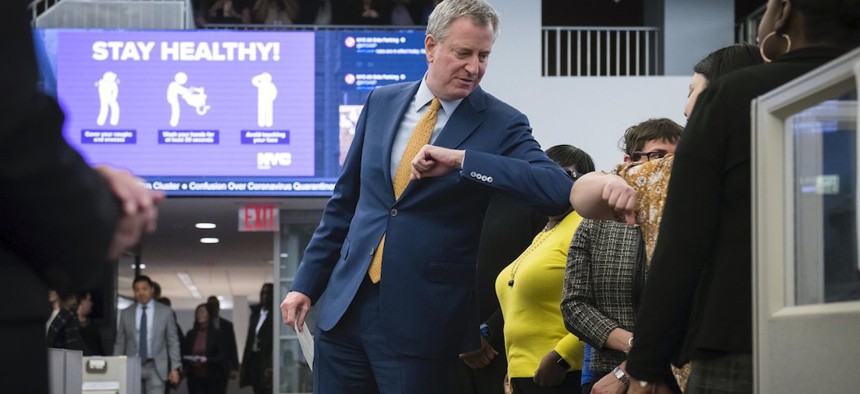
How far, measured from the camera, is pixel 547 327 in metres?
4.94

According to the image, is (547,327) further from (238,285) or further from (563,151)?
(238,285)

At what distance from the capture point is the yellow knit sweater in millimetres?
4887

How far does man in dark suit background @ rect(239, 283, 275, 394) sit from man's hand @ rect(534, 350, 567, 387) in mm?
12749

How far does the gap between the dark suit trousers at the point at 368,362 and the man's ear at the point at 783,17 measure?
5.31 feet

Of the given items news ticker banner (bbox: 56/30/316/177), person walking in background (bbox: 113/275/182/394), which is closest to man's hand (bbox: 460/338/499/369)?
person walking in background (bbox: 113/275/182/394)

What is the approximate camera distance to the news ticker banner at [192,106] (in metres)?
17.2

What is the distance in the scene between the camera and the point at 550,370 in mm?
4777

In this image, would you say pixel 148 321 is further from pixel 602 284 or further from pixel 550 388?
pixel 602 284

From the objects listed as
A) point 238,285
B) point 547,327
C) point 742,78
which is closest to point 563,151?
point 547,327

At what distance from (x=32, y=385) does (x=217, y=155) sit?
15971 mm

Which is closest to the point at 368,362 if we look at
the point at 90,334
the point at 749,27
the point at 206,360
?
the point at 90,334

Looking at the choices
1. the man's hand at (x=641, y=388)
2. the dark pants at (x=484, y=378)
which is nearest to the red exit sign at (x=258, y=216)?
the dark pants at (x=484, y=378)

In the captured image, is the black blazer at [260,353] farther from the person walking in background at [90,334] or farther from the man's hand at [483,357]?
the man's hand at [483,357]

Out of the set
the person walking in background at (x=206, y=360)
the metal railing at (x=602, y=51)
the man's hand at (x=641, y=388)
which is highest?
the metal railing at (x=602, y=51)
